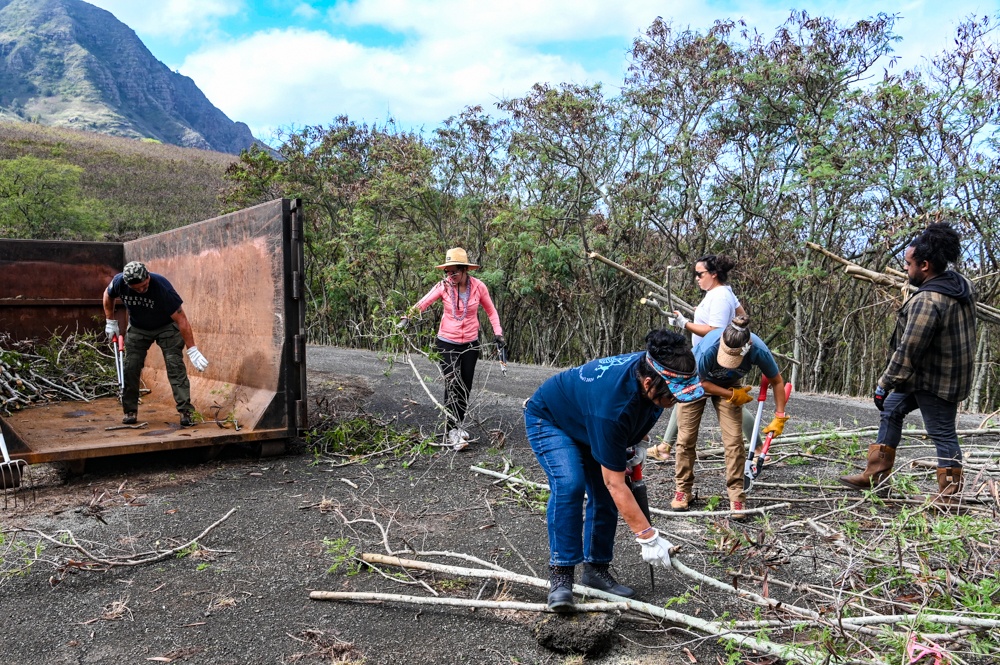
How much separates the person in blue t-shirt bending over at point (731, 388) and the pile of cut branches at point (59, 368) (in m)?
6.75

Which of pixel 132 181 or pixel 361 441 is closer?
pixel 361 441

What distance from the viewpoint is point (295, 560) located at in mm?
3719

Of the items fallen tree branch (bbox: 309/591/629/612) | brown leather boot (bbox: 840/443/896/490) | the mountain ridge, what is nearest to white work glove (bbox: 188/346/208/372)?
fallen tree branch (bbox: 309/591/629/612)

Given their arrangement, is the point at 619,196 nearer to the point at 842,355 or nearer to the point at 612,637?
the point at 842,355

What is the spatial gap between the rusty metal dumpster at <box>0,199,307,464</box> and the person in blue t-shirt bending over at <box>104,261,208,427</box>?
295 millimetres

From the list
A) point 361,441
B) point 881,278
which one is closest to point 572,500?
point 361,441

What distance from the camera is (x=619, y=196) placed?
13.1 m

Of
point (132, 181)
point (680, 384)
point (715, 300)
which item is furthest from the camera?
point (132, 181)

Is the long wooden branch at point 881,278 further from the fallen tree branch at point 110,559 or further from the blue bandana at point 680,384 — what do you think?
the fallen tree branch at point 110,559

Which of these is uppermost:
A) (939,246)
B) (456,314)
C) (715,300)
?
→ (939,246)

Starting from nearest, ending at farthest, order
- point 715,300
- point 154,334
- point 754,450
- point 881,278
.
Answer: point 754,450
point 715,300
point 881,278
point 154,334

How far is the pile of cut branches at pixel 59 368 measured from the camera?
735 cm

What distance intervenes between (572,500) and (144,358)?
486 cm

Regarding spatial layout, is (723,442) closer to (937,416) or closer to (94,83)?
(937,416)
